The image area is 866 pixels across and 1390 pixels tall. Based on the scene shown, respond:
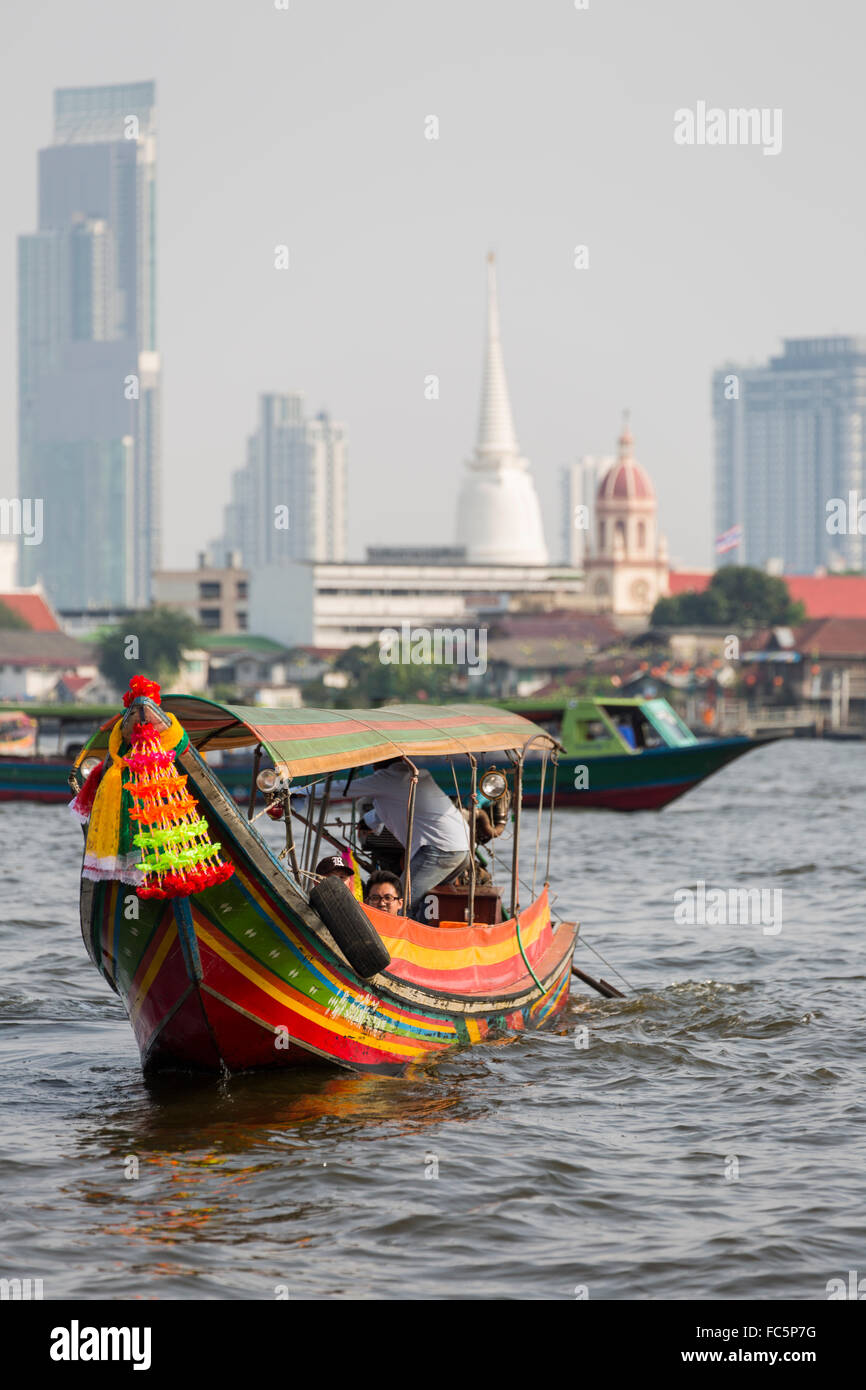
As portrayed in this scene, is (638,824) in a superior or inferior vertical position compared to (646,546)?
inferior

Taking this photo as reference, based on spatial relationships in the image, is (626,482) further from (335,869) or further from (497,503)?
(335,869)

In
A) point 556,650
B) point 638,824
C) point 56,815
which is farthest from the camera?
point 556,650

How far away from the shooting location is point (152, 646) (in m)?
103

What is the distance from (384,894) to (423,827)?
2.39 feet

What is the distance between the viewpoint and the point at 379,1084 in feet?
34.2

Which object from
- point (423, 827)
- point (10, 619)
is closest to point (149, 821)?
point (423, 827)

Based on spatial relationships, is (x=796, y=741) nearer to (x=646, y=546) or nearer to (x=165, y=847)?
(x=646, y=546)

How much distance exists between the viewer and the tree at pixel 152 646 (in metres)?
102

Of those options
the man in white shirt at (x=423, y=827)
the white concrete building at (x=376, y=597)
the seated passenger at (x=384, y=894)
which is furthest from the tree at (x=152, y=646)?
the seated passenger at (x=384, y=894)

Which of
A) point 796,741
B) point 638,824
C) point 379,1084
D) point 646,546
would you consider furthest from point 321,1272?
point 646,546

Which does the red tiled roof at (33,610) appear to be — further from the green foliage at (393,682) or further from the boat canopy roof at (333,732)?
the boat canopy roof at (333,732)
